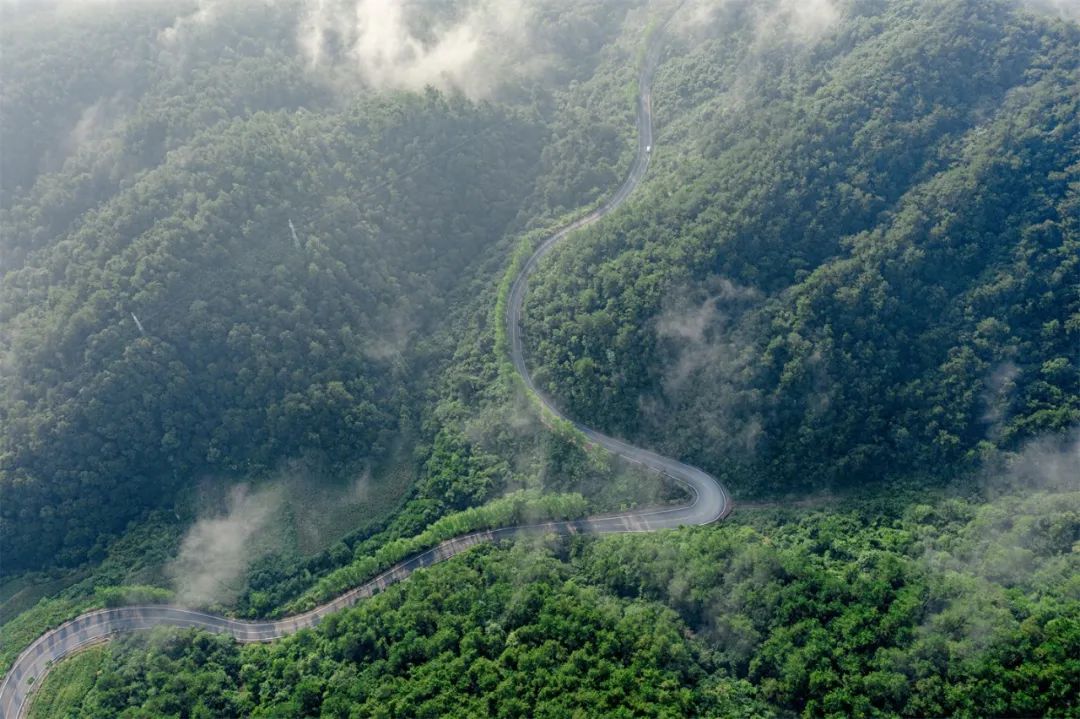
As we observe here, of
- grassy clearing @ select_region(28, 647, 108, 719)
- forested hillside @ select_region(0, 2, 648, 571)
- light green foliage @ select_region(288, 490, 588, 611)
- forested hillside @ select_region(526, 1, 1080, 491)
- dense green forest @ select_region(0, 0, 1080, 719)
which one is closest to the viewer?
dense green forest @ select_region(0, 0, 1080, 719)

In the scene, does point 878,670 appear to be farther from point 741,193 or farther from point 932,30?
point 932,30

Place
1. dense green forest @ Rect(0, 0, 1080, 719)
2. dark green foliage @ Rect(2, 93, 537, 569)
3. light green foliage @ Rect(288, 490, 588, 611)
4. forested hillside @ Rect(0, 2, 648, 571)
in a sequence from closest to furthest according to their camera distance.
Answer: dense green forest @ Rect(0, 0, 1080, 719), light green foliage @ Rect(288, 490, 588, 611), dark green foliage @ Rect(2, 93, 537, 569), forested hillside @ Rect(0, 2, 648, 571)

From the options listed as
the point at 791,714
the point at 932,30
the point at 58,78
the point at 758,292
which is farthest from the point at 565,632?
the point at 58,78

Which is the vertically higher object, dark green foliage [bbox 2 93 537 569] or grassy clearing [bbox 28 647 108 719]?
dark green foliage [bbox 2 93 537 569]

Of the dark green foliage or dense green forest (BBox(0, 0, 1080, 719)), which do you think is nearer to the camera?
dense green forest (BBox(0, 0, 1080, 719))

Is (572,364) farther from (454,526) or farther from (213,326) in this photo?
(213,326)

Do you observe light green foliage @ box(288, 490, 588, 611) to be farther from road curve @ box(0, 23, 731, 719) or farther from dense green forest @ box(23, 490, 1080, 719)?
dense green forest @ box(23, 490, 1080, 719)

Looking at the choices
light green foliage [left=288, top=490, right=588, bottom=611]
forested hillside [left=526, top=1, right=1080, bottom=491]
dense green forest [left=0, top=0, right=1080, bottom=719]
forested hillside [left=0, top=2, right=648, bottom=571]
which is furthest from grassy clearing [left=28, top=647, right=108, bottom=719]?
forested hillside [left=526, top=1, right=1080, bottom=491]
